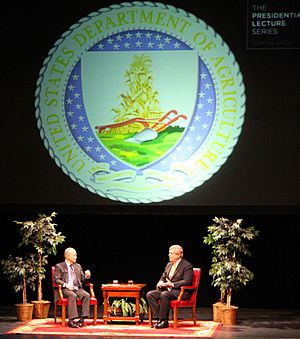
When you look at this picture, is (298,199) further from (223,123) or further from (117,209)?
(117,209)

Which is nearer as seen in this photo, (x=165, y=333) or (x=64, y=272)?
(x=165, y=333)

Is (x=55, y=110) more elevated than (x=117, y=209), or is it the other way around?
(x=55, y=110)

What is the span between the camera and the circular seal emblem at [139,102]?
380 inches

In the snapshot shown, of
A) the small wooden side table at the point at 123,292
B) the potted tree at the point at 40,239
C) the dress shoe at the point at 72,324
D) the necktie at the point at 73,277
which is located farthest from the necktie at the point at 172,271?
the potted tree at the point at 40,239

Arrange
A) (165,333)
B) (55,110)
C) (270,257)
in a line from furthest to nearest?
(270,257), (55,110), (165,333)

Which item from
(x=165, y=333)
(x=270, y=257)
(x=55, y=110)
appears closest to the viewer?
(x=165, y=333)

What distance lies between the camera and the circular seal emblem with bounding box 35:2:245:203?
9.66m

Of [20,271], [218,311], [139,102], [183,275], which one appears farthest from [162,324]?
[139,102]

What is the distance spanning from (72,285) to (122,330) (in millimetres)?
806

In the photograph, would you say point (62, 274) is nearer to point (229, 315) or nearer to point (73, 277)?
point (73, 277)

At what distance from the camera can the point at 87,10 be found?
9781mm

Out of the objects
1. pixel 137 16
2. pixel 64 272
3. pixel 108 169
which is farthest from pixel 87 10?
pixel 64 272

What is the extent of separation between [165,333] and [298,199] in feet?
6.36

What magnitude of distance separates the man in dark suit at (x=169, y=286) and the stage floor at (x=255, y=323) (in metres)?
0.61
